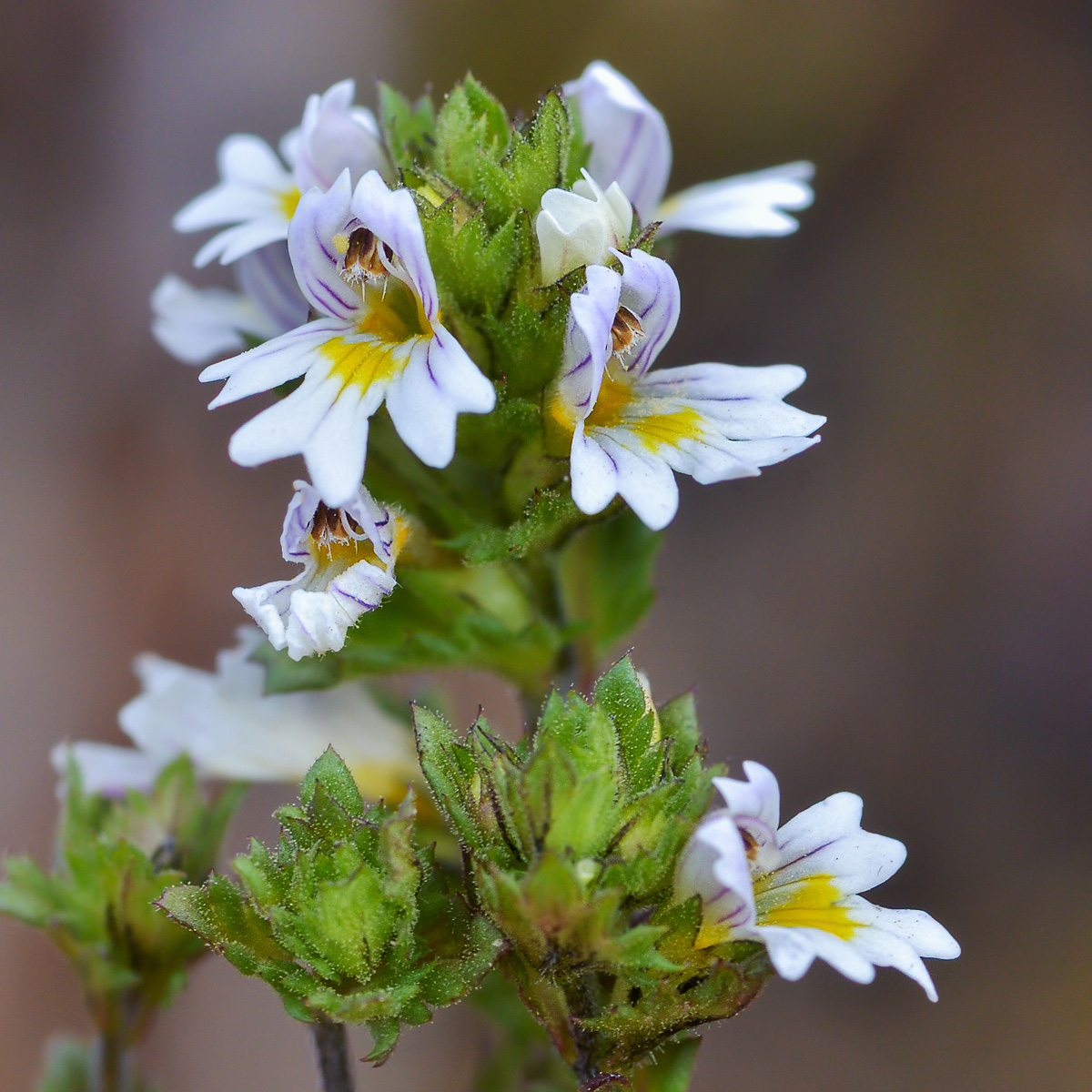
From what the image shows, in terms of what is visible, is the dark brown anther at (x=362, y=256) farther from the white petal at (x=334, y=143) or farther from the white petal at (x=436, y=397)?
the white petal at (x=334, y=143)

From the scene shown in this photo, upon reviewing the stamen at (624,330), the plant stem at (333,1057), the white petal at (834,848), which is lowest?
the plant stem at (333,1057)

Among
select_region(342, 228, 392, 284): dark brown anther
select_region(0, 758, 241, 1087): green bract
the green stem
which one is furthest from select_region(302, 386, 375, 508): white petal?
the green stem

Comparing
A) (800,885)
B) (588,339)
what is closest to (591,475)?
(588,339)

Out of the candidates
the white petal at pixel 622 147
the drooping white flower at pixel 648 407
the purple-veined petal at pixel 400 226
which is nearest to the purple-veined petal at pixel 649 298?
the drooping white flower at pixel 648 407

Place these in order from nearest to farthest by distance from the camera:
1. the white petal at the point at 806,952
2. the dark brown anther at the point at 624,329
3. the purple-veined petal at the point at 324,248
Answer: the white petal at the point at 806,952 < the purple-veined petal at the point at 324,248 < the dark brown anther at the point at 624,329

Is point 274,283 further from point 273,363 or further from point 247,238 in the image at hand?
point 273,363

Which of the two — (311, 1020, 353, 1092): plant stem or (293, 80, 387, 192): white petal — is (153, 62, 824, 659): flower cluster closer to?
(293, 80, 387, 192): white petal

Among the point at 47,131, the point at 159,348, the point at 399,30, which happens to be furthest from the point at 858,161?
the point at 47,131
